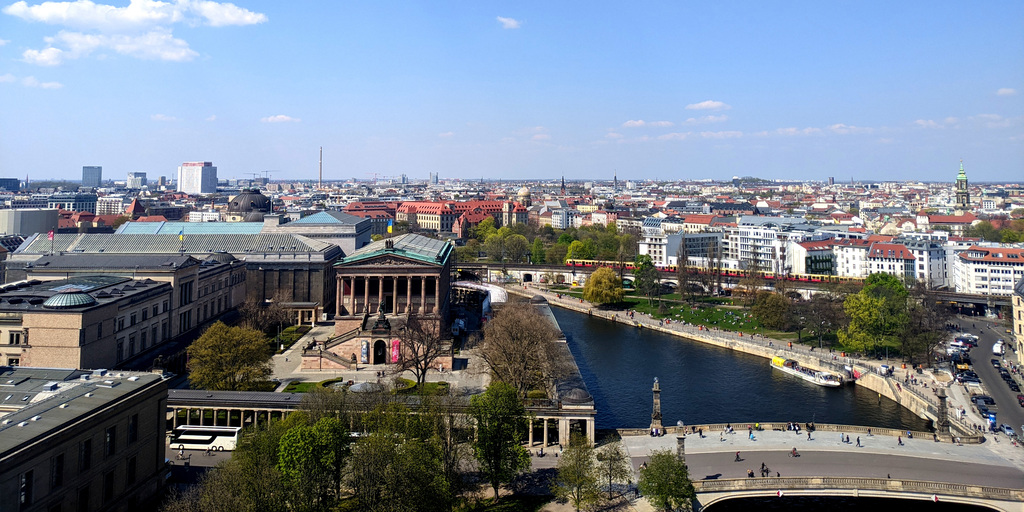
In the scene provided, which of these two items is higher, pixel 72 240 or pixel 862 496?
pixel 72 240

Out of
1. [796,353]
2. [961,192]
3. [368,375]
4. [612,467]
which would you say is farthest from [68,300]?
[961,192]

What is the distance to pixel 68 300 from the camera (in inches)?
1829

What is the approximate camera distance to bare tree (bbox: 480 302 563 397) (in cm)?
4703

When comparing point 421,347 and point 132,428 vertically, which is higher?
point 421,347

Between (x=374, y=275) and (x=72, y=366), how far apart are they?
24684mm

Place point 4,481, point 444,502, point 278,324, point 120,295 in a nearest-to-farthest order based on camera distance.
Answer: point 4,481 → point 444,502 → point 120,295 → point 278,324

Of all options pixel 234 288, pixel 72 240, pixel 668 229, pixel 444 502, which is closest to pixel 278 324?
pixel 234 288

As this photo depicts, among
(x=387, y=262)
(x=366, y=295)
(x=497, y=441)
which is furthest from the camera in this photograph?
(x=387, y=262)

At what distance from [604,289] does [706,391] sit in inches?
1472

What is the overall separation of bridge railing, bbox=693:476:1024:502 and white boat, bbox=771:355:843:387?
23877 millimetres

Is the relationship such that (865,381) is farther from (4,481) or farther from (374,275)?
(4,481)

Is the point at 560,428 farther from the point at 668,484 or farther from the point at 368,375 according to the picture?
the point at 368,375

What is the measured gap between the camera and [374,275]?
212 ft

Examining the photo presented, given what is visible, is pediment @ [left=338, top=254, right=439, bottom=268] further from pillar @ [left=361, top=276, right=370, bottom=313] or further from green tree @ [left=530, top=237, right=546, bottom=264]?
green tree @ [left=530, top=237, right=546, bottom=264]
